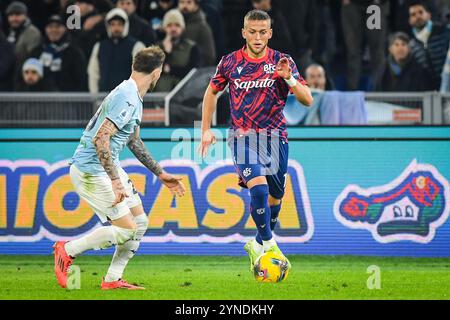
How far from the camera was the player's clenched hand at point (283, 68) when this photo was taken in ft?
32.0

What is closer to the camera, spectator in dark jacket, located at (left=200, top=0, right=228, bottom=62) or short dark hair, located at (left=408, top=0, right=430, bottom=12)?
short dark hair, located at (left=408, top=0, right=430, bottom=12)

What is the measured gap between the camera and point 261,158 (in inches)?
410

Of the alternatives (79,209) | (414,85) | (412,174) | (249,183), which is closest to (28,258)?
(79,209)

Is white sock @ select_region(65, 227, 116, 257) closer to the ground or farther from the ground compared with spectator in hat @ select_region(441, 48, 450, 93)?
closer to the ground

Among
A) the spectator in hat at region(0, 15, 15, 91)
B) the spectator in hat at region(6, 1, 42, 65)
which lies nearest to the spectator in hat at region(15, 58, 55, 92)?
the spectator in hat at region(0, 15, 15, 91)

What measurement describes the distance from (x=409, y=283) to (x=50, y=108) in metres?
5.41

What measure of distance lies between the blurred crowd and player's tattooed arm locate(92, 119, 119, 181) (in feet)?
18.2

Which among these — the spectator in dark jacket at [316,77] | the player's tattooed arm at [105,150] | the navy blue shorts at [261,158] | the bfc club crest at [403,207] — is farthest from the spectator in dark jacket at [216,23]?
the player's tattooed arm at [105,150]

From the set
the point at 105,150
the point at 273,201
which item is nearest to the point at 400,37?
the point at 273,201

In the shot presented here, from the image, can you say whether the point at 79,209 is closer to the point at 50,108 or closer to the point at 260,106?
the point at 50,108

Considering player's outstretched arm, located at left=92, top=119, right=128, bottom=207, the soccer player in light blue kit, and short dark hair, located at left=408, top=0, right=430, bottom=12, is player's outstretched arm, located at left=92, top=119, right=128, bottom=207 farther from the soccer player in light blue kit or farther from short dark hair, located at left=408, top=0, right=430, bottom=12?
short dark hair, located at left=408, top=0, right=430, bottom=12

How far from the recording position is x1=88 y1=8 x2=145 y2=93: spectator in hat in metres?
14.8

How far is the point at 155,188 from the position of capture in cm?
1248

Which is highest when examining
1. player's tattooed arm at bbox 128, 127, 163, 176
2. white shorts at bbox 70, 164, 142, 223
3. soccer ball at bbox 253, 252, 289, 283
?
player's tattooed arm at bbox 128, 127, 163, 176
